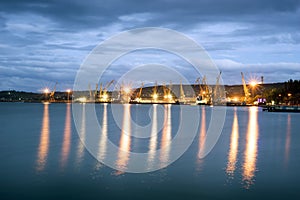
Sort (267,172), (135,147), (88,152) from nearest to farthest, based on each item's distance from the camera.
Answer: (267,172), (88,152), (135,147)

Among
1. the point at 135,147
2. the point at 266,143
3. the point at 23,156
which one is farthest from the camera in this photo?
the point at 266,143

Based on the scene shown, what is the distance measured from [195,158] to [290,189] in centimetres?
565

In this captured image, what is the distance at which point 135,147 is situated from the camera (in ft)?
62.6

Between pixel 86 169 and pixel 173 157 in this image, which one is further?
pixel 173 157

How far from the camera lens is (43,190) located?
34.1 feet

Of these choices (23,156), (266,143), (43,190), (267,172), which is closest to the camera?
(43,190)

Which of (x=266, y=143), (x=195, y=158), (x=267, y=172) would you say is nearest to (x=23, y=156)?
(x=195, y=158)

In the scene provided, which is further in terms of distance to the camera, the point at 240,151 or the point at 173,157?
the point at 240,151

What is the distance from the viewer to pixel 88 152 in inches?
679

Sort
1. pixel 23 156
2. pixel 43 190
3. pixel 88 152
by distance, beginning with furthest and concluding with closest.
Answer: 1. pixel 88 152
2. pixel 23 156
3. pixel 43 190

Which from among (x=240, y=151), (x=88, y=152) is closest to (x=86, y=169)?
(x=88, y=152)

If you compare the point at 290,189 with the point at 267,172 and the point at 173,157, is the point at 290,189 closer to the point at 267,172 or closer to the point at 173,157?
the point at 267,172

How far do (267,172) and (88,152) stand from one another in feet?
26.9

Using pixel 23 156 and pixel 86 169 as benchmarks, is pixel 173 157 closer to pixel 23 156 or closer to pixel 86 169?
pixel 86 169
